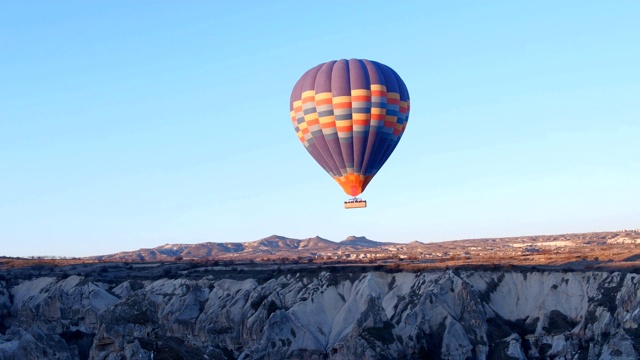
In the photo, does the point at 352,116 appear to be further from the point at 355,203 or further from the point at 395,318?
the point at 395,318

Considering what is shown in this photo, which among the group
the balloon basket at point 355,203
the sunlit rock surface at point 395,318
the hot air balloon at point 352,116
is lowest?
the sunlit rock surface at point 395,318

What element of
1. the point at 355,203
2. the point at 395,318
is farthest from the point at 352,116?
the point at 395,318

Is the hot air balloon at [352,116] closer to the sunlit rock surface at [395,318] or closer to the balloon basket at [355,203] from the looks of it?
the balloon basket at [355,203]

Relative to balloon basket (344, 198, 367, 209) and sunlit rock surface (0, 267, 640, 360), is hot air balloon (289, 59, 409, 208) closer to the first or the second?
balloon basket (344, 198, 367, 209)

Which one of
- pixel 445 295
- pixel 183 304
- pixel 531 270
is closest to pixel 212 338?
pixel 183 304

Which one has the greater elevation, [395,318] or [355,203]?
[355,203]

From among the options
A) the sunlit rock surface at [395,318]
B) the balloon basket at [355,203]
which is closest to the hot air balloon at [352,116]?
the balloon basket at [355,203]

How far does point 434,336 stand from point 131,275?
52016 millimetres

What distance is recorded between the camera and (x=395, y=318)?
84.2 m

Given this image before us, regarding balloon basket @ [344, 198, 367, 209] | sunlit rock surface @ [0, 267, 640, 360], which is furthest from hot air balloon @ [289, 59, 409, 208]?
sunlit rock surface @ [0, 267, 640, 360]

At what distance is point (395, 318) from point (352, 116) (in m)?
18.3

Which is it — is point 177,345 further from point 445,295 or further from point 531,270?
point 531,270

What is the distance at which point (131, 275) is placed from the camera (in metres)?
121

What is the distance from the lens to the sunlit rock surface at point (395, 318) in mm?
75188
